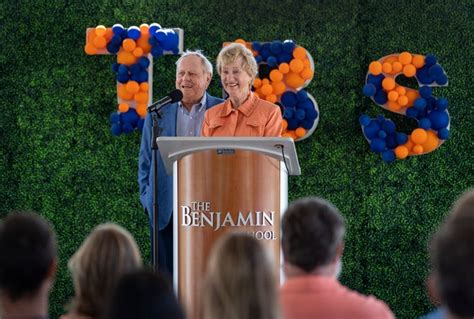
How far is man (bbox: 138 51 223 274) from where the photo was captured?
5.32 meters

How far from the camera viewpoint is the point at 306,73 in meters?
6.41

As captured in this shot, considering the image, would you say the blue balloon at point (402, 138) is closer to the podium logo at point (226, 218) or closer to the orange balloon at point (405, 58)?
the orange balloon at point (405, 58)

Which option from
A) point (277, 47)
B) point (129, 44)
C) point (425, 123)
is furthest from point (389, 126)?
point (129, 44)

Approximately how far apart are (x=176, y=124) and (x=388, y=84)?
1668 mm

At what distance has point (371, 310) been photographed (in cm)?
261

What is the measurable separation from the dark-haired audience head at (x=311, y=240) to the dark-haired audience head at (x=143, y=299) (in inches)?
33.2

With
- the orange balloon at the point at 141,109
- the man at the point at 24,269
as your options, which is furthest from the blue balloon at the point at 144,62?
the man at the point at 24,269

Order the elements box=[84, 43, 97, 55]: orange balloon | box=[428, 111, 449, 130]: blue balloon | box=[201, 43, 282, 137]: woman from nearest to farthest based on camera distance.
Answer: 1. box=[201, 43, 282, 137]: woman
2. box=[428, 111, 449, 130]: blue balloon
3. box=[84, 43, 97, 55]: orange balloon

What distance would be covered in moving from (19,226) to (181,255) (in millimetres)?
1774

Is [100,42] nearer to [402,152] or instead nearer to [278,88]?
[278,88]

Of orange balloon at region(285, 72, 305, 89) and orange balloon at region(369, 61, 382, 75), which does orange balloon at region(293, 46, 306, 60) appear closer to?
orange balloon at region(285, 72, 305, 89)

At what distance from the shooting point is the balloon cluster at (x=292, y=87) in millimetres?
6414

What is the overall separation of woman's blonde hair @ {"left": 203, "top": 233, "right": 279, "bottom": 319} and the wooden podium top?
189 centimetres

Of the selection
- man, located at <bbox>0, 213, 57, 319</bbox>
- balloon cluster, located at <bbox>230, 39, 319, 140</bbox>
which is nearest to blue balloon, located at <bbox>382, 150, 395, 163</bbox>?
balloon cluster, located at <bbox>230, 39, 319, 140</bbox>
